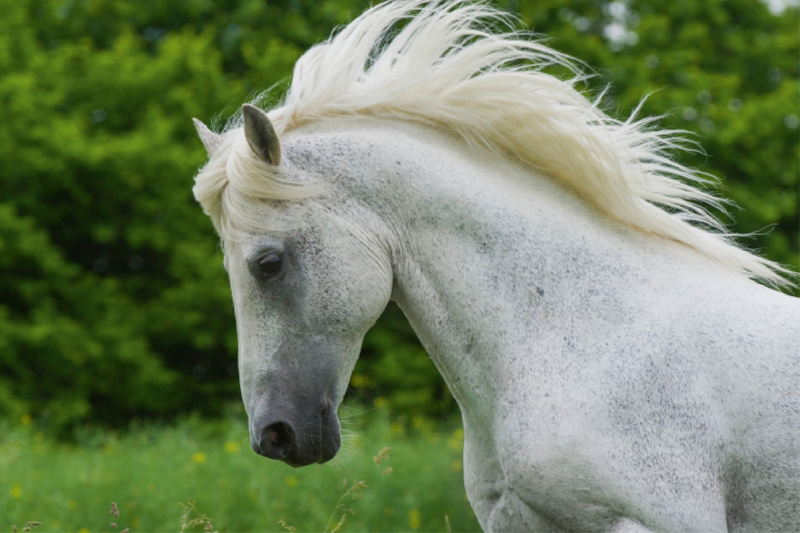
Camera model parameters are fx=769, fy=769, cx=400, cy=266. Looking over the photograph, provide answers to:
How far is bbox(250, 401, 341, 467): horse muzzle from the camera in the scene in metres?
2.07

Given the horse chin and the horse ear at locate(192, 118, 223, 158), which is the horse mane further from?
the horse chin

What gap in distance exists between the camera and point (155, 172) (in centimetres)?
1184

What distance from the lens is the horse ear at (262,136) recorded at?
2053mm

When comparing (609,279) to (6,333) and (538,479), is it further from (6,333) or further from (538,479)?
(6,333)

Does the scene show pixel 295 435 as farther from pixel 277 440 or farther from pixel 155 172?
pixel 155 172

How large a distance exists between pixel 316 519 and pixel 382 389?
6.60 m

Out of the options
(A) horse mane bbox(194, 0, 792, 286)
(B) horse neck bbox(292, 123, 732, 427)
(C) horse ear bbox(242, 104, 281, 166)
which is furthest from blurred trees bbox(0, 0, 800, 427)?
(C) horse ear bbox(242, 104, 281, 166)

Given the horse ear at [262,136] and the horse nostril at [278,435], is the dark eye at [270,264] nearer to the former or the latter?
the horse ear at [262,136]

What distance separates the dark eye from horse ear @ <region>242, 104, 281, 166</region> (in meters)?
0.26

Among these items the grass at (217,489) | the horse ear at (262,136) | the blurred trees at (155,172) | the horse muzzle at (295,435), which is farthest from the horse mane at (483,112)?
the blurred trees at (155,172)

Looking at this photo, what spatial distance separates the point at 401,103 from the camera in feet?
7.68

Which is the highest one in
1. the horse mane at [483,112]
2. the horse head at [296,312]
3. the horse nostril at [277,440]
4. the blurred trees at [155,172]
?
the horse mane at [483,112]

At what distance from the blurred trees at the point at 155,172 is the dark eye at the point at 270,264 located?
8.62m

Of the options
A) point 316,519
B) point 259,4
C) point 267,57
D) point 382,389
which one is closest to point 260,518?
point 316,519
